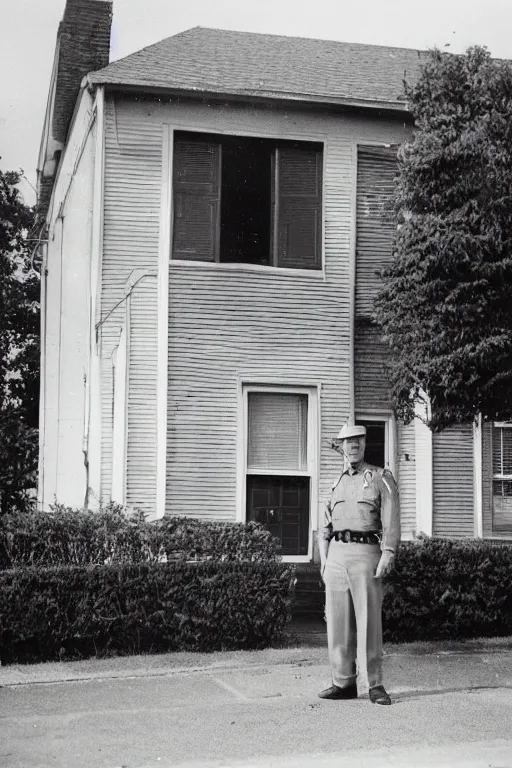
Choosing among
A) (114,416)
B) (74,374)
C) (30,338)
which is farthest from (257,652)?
(30,338)

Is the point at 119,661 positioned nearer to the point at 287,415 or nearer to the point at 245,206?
the point at 287,415

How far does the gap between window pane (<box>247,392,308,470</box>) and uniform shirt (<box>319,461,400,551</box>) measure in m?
5.58

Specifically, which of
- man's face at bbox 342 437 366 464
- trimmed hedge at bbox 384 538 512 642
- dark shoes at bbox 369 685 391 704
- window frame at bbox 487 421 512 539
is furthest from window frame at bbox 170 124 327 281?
dark shoes at bbox 369 685 391 704

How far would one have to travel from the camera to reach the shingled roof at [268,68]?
14.0 metres

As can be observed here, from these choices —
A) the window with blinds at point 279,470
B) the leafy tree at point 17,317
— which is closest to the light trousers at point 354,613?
the window with blinds at point 279,470

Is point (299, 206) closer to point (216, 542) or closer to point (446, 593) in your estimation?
point (216, 542)

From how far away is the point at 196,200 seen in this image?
1415 cm

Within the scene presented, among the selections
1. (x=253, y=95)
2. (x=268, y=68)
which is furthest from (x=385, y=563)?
(x=268, y=68)

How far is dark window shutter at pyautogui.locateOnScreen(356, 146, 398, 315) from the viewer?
47.5 ft

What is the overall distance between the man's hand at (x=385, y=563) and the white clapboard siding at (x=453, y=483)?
638cm

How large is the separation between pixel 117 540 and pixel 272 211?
558cm

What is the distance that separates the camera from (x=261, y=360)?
1399 cm

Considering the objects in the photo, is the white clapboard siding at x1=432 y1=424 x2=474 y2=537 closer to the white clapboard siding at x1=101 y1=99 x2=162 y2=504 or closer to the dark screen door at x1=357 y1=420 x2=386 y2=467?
the dark screen door at x1=357 y1=420 x2=386 y2=467

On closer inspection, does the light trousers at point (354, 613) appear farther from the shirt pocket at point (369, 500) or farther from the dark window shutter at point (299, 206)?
the dark window shutter at point (299, 206)
